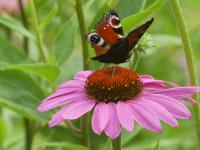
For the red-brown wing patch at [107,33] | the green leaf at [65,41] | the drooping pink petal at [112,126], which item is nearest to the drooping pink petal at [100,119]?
the drooping pink petal at [112,126]

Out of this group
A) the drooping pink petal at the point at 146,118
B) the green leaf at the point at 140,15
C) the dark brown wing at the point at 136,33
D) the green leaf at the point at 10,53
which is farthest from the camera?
the green leaf at the point at 10,53

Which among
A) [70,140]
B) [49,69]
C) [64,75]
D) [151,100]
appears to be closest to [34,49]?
[64,75]

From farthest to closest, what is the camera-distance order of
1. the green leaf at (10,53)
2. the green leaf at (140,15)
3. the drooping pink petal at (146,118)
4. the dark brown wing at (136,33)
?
the green leaf at (10,53), the green leaf at (140,15), the dark brown wing at (136,33), the drooping pink petal at (146,118)

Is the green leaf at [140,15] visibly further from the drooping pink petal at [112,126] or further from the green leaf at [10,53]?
the green leaf at [10,53]

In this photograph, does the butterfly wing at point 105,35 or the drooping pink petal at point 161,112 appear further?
the butterfly wing at point 105,35

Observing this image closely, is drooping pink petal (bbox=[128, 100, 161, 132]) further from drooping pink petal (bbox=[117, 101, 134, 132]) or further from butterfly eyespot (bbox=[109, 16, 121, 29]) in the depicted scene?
butterfly eyespot (bbox=[109, 16, 121, 29])

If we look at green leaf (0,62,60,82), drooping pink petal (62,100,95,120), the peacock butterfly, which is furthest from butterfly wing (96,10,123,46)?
green leaf (0,62,60,82)
